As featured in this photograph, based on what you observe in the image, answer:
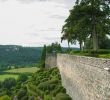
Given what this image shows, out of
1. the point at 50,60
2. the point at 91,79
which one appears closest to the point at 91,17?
the point at 91,79

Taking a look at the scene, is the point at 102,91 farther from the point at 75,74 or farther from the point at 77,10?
the point at 77,10

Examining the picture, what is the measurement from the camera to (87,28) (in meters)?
42.9

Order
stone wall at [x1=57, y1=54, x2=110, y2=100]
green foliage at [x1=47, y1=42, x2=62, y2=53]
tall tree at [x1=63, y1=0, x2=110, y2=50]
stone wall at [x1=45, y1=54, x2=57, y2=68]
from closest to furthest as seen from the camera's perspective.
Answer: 1. stone wall at [x1=57, y1=54, x2=110, y2=100]
2. tall tree at [x1=63, y1=0, x2=110, y2=50]
3. stone wall at [x1=45, y1=54, x2=57, y2=68]
4. green foliage at [x1=47, y1=42, x2=62, y2=53]

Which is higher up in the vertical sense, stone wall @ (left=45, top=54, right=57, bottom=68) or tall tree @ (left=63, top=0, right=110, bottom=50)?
tall tree @ (left=63, top=0, right=110, bottom=50)

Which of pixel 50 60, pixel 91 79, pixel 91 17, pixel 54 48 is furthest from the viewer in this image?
pixel 54 48

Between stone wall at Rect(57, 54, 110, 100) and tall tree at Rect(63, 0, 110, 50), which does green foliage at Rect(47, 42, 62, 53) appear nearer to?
tall tree at Rect(63, 0, 110, 50)

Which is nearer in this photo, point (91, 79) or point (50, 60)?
point (91, 79)

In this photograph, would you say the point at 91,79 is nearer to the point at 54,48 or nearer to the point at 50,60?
the point at 50,60

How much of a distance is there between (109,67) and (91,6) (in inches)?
981

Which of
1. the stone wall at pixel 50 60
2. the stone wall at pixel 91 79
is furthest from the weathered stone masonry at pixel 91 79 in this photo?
the stone wall at pixel 50 60

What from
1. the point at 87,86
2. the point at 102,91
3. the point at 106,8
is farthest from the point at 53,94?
the point at 102,91

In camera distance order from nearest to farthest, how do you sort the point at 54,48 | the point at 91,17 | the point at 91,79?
1. the point at 91,79
2. the point at 91,17
3. the point at 54,48

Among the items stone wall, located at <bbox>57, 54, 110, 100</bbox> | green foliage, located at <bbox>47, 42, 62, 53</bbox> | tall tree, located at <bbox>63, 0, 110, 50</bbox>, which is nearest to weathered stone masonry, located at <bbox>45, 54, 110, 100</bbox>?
stone wall, located at <bbox>57, 54, 110, 100</bbox>

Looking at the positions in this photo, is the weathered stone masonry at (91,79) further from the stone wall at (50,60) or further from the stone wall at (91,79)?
the stone wall at (50,60)
